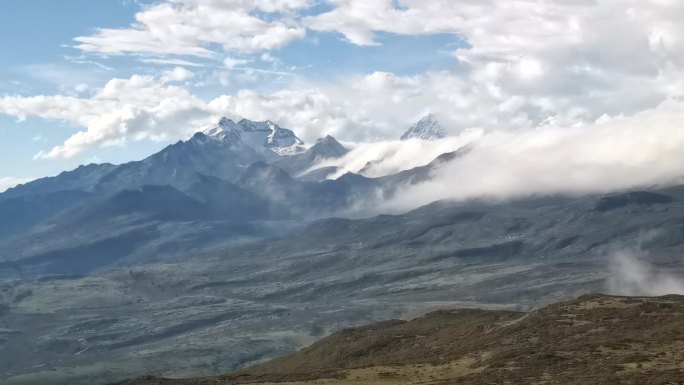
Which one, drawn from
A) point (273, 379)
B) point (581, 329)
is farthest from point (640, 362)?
point (273, 379)

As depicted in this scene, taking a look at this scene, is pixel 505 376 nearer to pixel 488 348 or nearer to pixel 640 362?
pixel 640 362

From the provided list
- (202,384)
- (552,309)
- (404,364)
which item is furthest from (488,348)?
(202,384)

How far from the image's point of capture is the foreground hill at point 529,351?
279ft

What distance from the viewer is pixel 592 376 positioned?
8050cm

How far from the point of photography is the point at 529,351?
98750 mm

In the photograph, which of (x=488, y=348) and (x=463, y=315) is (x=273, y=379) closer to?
(x=488, y=348)

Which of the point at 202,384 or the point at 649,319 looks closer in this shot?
the point at 649,319

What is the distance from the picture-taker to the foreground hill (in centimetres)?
8512

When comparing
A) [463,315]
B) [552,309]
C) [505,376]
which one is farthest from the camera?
[463,315]

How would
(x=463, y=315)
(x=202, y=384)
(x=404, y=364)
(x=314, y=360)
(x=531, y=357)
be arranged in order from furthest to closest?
(x=463, y=315)
(x=314, y=360)
(x=202, y=384)
(x=404, y=364)
(x=531, y=357)

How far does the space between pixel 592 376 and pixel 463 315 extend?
7910 cm

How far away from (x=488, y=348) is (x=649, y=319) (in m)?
21.8

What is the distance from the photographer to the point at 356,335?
161m

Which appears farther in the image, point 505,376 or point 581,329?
point 581,329
